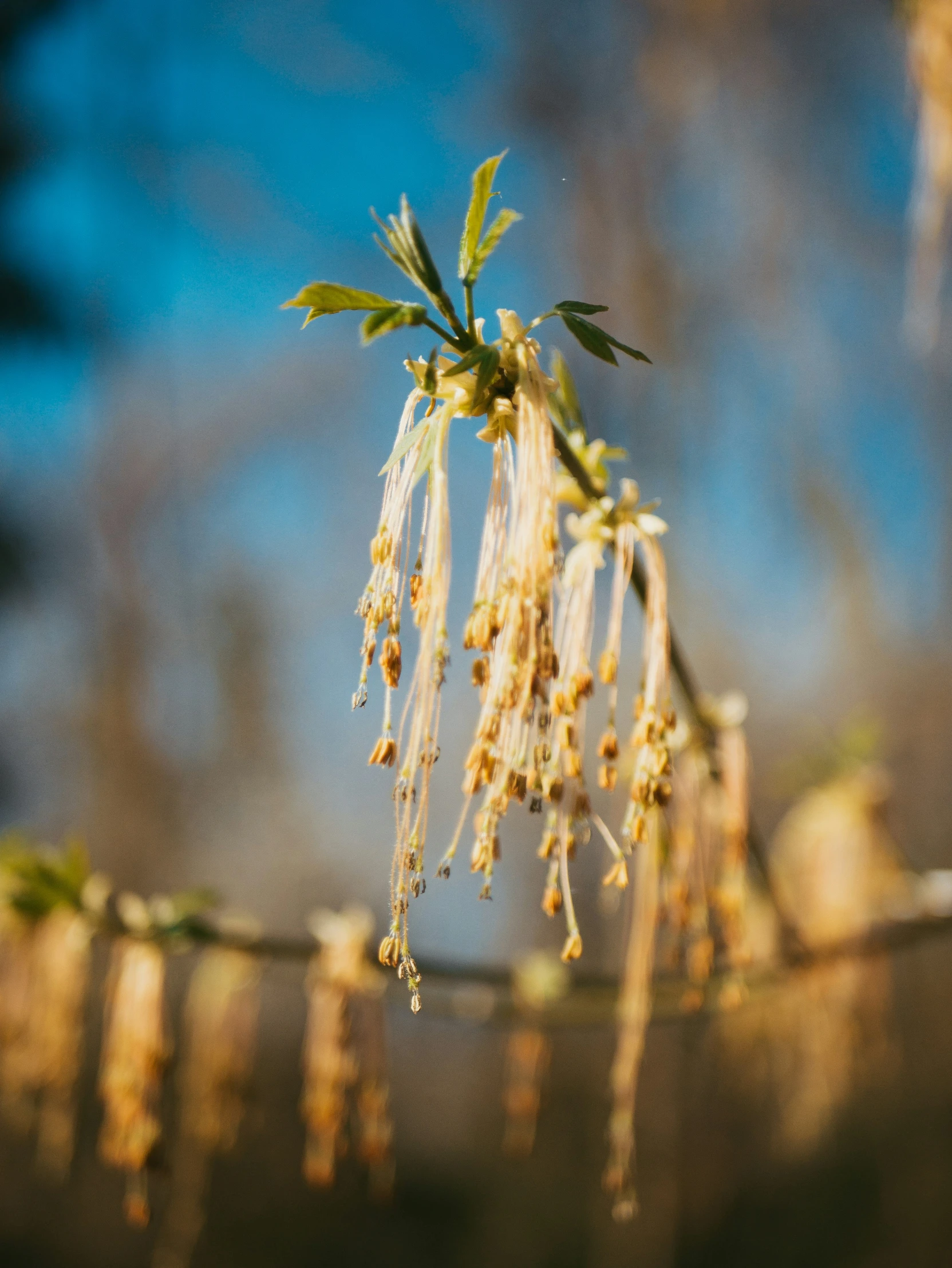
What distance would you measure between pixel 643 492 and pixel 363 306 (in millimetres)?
1139

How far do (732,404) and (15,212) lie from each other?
1352 millimetres

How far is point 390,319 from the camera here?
0.23 metres

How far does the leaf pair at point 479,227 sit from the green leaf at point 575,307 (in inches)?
1.0

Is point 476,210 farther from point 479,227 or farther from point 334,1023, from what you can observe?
point 334,1023

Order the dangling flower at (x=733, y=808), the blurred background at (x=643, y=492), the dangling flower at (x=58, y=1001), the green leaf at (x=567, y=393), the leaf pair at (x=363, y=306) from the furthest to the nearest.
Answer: the blurred background at (x=643, y=492), the dangling flower at (x=58, y=1001), the dangling flower at (x=733, y=808), the green leaf at (x=567, y=393), the leaf pair at (x=363, y=306)

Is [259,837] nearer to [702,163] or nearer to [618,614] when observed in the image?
[618,614]

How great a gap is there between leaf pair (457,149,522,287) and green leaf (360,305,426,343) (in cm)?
3

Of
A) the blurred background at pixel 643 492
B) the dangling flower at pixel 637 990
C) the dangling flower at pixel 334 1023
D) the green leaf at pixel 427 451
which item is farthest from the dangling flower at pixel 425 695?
the blurred background at pixel 643 492

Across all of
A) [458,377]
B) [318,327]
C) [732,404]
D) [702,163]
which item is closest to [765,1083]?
[732,404]

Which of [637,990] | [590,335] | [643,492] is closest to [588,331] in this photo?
[590,335]

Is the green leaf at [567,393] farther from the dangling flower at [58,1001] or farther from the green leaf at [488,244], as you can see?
the dangling flower at [58,1001]

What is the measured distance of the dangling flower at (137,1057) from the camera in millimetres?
503

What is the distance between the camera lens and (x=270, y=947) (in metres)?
0.50

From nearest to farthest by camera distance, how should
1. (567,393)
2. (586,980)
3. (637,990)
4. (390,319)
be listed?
(390,319) < (567,393) < (637,990) < (586,980)
